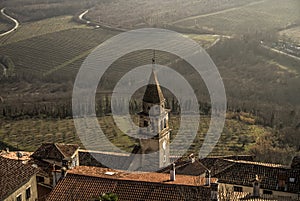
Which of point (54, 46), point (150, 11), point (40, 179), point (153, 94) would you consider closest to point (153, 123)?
point (153, 94)

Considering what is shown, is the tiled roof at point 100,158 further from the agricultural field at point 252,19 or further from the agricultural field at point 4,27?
the agricultural field at point 4,27

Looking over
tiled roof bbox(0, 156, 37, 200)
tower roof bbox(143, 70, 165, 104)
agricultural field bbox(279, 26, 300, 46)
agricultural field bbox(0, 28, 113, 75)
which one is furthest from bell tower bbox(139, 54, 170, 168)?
agricultural field bbox(279, 26, 300, 46)

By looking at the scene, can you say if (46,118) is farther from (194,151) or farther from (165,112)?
(165,112)

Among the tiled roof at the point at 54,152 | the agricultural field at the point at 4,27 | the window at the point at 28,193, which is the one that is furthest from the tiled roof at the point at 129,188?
the agricultural field at the point at 4,27

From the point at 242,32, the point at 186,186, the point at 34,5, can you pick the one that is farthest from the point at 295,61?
the point at 34,5

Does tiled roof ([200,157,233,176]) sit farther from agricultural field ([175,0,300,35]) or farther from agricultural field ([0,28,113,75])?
agricultural field ([175,0,300,35])
